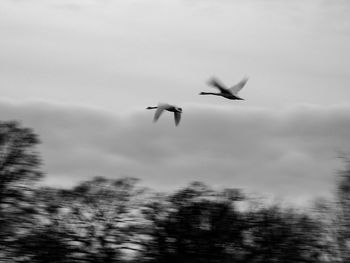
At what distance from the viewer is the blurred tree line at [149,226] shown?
6719 cm

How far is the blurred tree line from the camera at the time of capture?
6719cm

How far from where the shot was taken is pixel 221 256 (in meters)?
67.1

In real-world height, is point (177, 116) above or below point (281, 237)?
above

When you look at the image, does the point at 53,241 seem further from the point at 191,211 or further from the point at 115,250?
the point at 191,211

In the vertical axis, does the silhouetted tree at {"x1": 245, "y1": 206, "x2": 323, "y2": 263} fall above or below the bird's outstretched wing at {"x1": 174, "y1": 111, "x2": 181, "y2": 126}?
below

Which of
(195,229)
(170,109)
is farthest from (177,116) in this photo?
(195,229)

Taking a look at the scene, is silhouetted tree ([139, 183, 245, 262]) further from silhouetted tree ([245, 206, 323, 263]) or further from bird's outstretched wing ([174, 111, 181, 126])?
bird's outstretched wing ([174, 111, 181, 126])

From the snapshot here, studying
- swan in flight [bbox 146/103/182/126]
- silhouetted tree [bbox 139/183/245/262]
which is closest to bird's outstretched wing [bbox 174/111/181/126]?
swan in flight [bbox 146/103/182/126]

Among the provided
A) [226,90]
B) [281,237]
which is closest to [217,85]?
[226,90]

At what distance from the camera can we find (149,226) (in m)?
70.2

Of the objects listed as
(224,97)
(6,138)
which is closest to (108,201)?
(6,138)

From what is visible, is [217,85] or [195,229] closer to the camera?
[217,85]

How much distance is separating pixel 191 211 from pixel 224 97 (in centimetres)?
2026

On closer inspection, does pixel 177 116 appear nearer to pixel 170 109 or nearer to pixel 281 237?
pixel 170 109
